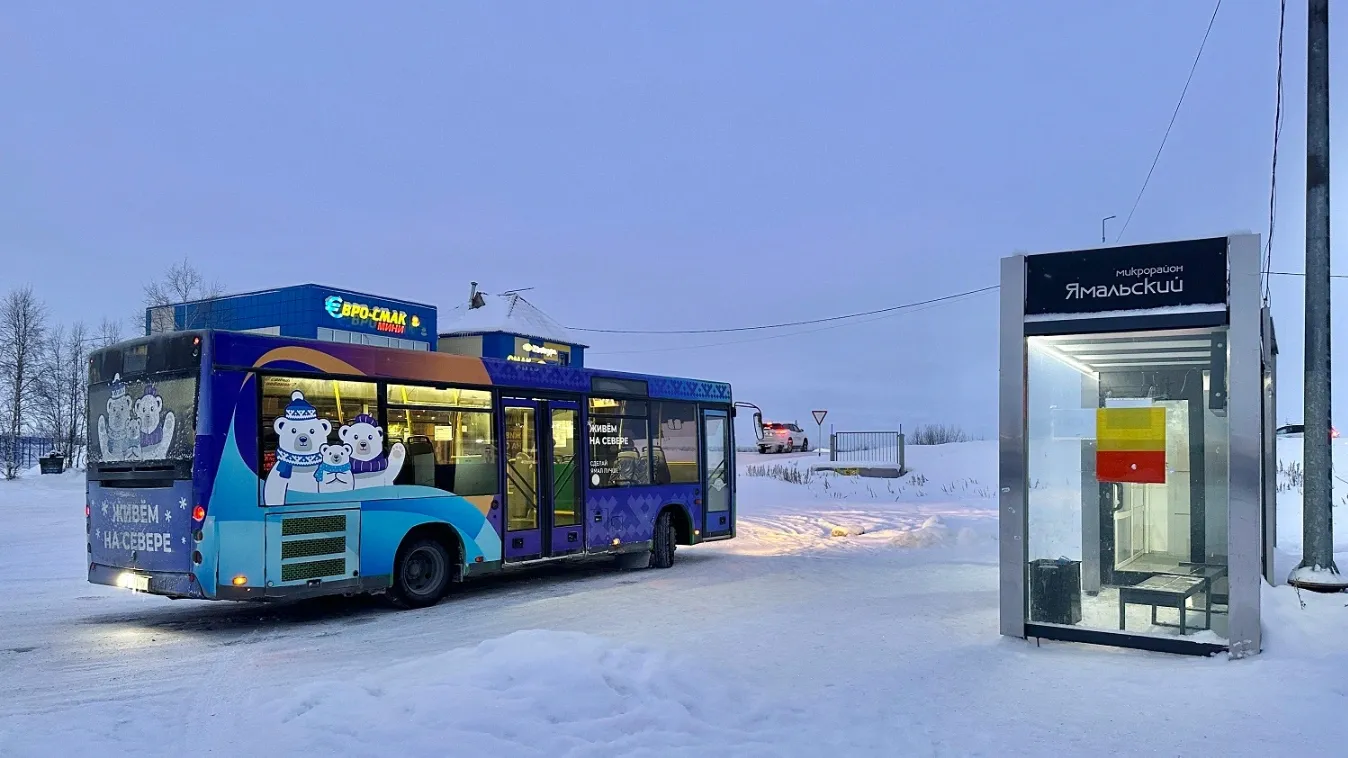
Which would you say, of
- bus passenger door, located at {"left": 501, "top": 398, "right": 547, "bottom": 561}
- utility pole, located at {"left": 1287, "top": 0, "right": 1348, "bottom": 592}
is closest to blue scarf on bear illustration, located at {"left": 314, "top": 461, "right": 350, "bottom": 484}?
bus passenger door, located at {"left": 501, "top": 398, "right": 547, "bottom": 561}

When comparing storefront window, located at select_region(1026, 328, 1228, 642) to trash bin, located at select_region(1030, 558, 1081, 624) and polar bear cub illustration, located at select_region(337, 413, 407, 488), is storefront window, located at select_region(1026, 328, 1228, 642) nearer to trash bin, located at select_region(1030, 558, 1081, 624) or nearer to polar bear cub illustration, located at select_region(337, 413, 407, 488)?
trash bin, located at select_region(1030, 558, 1081, 624)

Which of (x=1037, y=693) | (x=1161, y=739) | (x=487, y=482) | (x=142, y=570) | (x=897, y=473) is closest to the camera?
(x=1161, y=739)

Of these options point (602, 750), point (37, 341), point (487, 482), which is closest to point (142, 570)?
point (487, 482)

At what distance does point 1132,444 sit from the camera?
8398mm

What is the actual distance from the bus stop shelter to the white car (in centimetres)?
4321

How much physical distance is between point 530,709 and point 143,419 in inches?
240

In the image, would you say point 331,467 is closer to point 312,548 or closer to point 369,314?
point 312,548

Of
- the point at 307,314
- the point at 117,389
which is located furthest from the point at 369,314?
the point at 117,389

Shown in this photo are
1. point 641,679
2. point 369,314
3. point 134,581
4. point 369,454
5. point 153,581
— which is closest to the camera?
point 641,679

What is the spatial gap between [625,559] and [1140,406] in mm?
A: 9512

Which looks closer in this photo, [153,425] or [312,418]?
[153,425]

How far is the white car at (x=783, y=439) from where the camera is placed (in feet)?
175

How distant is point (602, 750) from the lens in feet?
18.3

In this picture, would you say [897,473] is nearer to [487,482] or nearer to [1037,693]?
[487,482]
